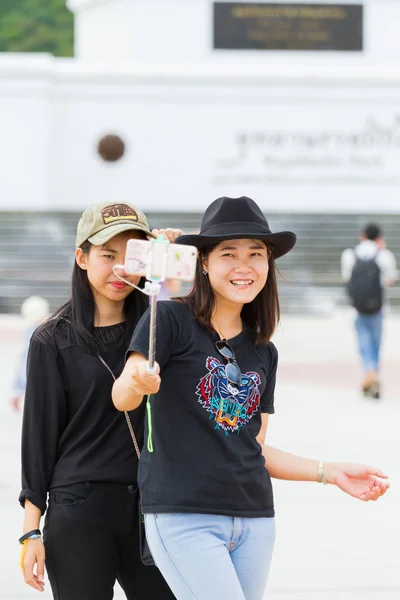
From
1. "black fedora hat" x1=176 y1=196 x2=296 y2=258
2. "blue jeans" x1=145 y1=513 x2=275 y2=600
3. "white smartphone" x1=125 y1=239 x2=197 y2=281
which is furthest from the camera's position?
Answer: "black fedora hat" x1=176 y1=196 x2=296 y2=258

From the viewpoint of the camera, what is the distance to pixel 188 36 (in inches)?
1313

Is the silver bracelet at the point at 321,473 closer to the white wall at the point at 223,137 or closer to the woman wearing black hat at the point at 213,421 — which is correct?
the woman wearing black hat at the point at 213,421

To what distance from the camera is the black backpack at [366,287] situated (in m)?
12.9

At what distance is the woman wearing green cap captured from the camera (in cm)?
355

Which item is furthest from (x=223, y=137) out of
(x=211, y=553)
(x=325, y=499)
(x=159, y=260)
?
(x=159, y=260)

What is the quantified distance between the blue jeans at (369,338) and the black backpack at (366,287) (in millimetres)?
114

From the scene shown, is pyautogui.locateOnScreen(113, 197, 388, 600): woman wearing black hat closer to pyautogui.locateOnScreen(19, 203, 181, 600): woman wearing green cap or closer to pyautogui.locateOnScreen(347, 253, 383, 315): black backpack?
pyautogui.locateOnScreen(19, 203, 181, 600): woman wearing green cap

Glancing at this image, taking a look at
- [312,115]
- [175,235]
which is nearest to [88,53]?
[312,115]

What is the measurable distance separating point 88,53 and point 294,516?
28728 mm

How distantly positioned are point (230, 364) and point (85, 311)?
1.79 feet

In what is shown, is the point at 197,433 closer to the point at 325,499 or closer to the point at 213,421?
the point at 213,421

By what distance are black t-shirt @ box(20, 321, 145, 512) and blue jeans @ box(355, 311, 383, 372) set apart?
31.0 feet

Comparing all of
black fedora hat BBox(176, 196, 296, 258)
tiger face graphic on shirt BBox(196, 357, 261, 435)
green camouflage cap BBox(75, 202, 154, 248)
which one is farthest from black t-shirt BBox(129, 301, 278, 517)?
green camouflage cap BBox(75, 202, 154, 248)

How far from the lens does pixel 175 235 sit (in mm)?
3895
